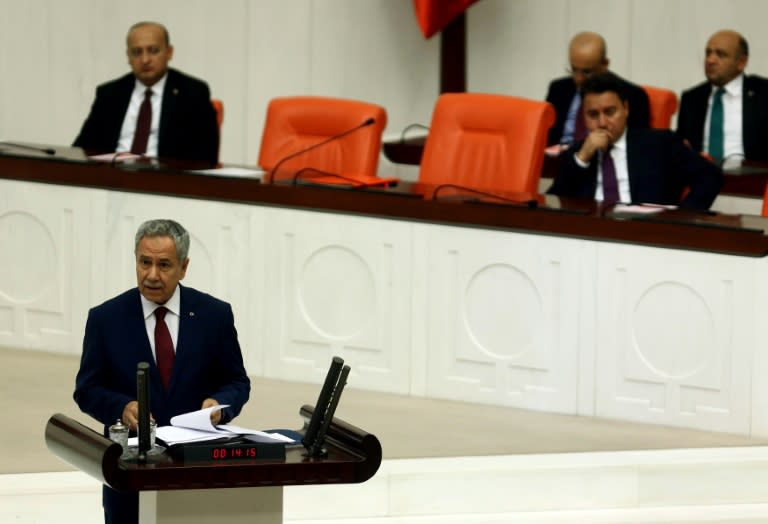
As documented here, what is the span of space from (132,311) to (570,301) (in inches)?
103

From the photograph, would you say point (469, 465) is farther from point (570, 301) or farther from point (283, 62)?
point (283, 62)

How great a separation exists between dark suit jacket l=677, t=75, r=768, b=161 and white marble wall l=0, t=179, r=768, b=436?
2414mm

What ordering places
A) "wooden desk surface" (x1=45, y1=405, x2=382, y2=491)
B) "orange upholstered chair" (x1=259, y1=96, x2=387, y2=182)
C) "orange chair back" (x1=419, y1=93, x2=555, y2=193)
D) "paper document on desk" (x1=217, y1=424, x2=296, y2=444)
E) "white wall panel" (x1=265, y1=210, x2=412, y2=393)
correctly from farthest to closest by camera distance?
"orange upholstered chair" (x1=259, y1=96, x2=387, y2=182) < "orange chair back" (x1=419, y1=93, x2=555, y2=193) < "white wall panel" (x1=265, y1=210, x2=412, y2=393) < "paper document on desk" (x1=217, y1=424, x2=296, y2=444) < "wooden desk surface" (x1=45, y1=405, x2=382, y2=491)

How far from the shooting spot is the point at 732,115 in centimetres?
838

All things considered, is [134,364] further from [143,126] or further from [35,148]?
[143,126]

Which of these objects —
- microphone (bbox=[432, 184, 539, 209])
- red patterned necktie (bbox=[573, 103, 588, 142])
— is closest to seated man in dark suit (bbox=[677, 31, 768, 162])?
red patterned necktie (bbox=[573, 103, 588, 142])

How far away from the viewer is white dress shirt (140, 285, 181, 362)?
12.7 ft

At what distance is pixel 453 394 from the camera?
638cm

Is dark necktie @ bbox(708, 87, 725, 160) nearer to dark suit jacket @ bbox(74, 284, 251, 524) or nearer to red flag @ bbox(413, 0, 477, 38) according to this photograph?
red flag @ bbox(413, 0, 477, 38)

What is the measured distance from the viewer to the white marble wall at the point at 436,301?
595 cm

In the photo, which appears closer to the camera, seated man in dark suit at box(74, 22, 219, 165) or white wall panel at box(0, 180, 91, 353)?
white wall panel at box(0, 180, 91, 353)

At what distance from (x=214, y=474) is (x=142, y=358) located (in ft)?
1.95

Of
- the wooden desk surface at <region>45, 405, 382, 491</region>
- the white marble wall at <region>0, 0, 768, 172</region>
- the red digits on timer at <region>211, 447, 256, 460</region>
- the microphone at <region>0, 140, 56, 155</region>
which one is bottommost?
the wooden desk surface at <region>45, 405, 382, 491</region>

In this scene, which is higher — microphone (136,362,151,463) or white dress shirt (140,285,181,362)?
white dress shirt (140,285,181,362)
